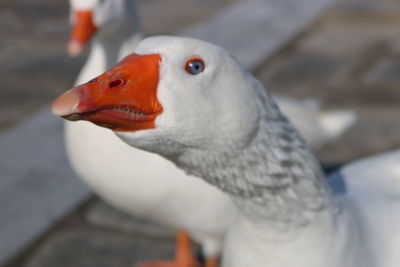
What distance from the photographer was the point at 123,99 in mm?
1257

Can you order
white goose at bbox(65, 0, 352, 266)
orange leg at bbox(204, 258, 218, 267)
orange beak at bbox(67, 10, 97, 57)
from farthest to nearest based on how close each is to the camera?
orange leg at bbox(204, 258, 218, 267) → orange beak at bbox(67, 10, 97, 57) → white goose at bbox(65, 0, 352, 266)

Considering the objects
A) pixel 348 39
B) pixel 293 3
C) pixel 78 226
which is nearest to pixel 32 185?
pixel 78 226

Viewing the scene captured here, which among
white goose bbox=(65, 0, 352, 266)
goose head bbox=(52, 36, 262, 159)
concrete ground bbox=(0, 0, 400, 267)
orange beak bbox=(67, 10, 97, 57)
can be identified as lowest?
concrete ground bbox=(0, 0, 400, 267)

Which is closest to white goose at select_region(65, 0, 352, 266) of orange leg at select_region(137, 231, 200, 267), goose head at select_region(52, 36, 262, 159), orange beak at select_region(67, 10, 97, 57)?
orange beak at select_region(67, 10, 97, 57)

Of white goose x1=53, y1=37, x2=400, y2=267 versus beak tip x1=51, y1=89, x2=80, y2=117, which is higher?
beak tip x1=51, y1=89, x2=80, y2=117

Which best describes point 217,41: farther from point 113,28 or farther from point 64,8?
point 113,28

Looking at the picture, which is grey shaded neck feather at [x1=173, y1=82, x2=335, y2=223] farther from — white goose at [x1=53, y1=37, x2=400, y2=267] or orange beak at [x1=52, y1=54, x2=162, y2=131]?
orange beak at [x1=52, y1=54, x2=162, y2=131]

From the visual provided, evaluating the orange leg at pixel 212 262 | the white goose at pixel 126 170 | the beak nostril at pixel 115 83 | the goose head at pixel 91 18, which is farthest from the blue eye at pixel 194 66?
the orange leg at pixel 212 262

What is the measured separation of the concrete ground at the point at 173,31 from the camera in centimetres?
307

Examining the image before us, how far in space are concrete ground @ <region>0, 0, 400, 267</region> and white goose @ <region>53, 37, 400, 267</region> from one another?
1423 millimetres

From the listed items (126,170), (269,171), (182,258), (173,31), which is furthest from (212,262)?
(173,31)

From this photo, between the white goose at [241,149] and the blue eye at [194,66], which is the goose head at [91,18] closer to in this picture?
the white goose at [241,149]

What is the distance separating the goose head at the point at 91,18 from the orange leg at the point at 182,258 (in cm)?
89

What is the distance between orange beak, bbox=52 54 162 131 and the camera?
124 centimetres
